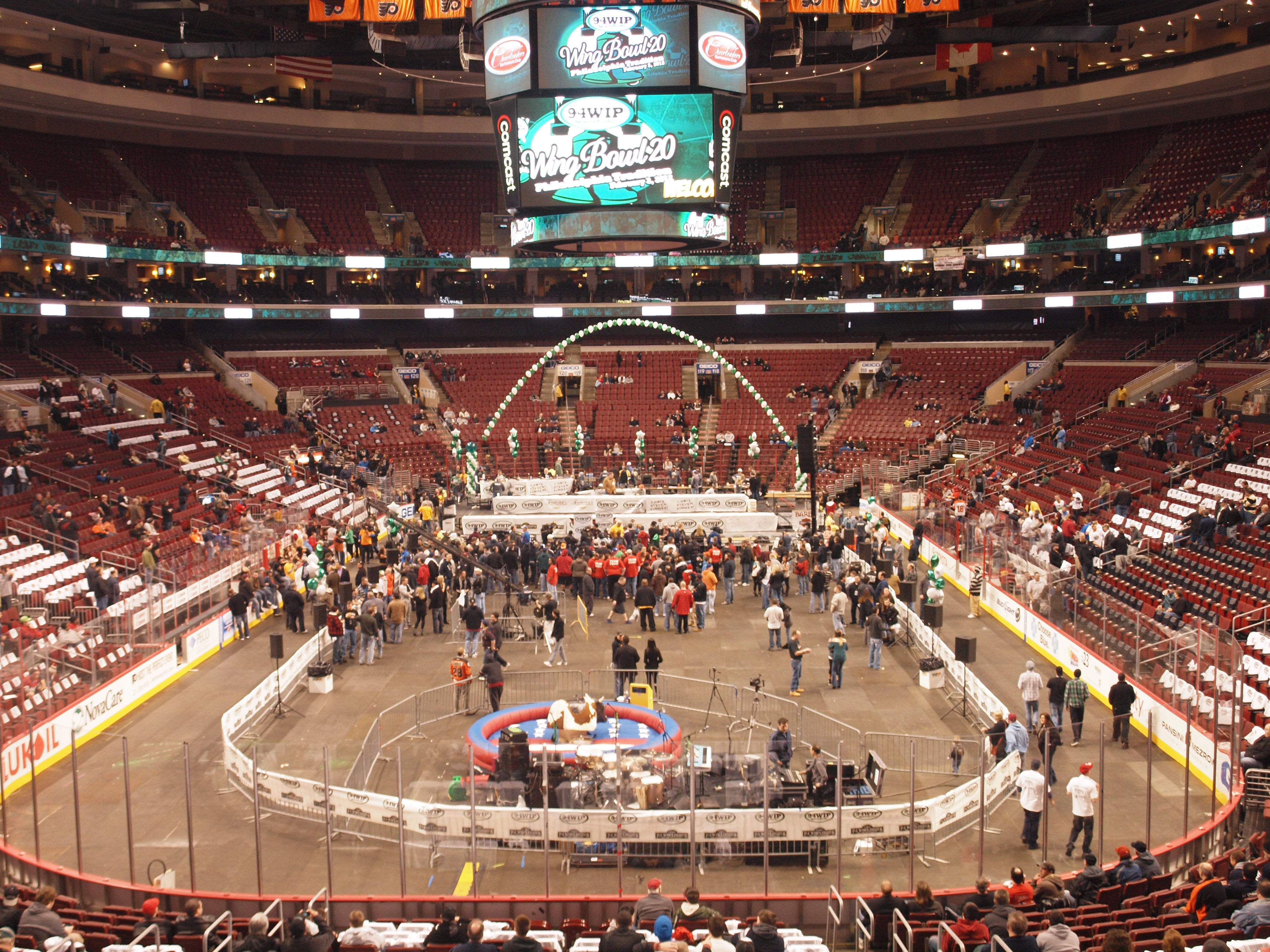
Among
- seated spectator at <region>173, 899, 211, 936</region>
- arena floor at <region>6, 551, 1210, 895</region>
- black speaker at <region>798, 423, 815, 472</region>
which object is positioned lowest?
arena floor at <region>6, 551, 1210, 895</region>

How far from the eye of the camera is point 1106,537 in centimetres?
2708

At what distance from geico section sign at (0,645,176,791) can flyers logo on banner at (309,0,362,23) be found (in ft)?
73.2

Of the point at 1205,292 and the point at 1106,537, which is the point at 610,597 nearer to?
the point at 1106,537

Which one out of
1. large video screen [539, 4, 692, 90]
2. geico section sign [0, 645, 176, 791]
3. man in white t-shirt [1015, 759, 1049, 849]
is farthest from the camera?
large video screen [539, 4, 692, 90]

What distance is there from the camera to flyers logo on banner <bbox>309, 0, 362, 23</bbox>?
118 feet

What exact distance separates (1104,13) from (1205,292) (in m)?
13.6

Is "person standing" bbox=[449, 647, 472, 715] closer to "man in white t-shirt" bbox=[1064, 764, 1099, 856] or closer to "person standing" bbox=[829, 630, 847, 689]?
"person standing" bbox=[829, 630, 847, 689]

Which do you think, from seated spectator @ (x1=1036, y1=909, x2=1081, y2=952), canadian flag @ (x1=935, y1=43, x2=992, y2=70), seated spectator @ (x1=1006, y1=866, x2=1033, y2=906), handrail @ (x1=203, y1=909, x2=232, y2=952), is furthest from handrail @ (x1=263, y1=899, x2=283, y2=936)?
canadian flag @ (x1=935, y1=43, x2=992, y2=70)

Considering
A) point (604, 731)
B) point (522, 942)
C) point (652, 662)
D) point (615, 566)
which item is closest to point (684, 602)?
point (615, 566)

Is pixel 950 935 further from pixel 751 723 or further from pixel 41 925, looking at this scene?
pixel 41 925

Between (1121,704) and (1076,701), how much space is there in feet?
2.15

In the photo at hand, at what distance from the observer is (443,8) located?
34.2 m

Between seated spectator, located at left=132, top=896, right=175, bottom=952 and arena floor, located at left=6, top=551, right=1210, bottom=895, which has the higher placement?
seated spectator, located at left=132, top=896, right=175, bottom=952

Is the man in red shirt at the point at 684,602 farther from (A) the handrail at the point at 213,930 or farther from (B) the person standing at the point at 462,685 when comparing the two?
(A) the handrail at the point at 213,930
